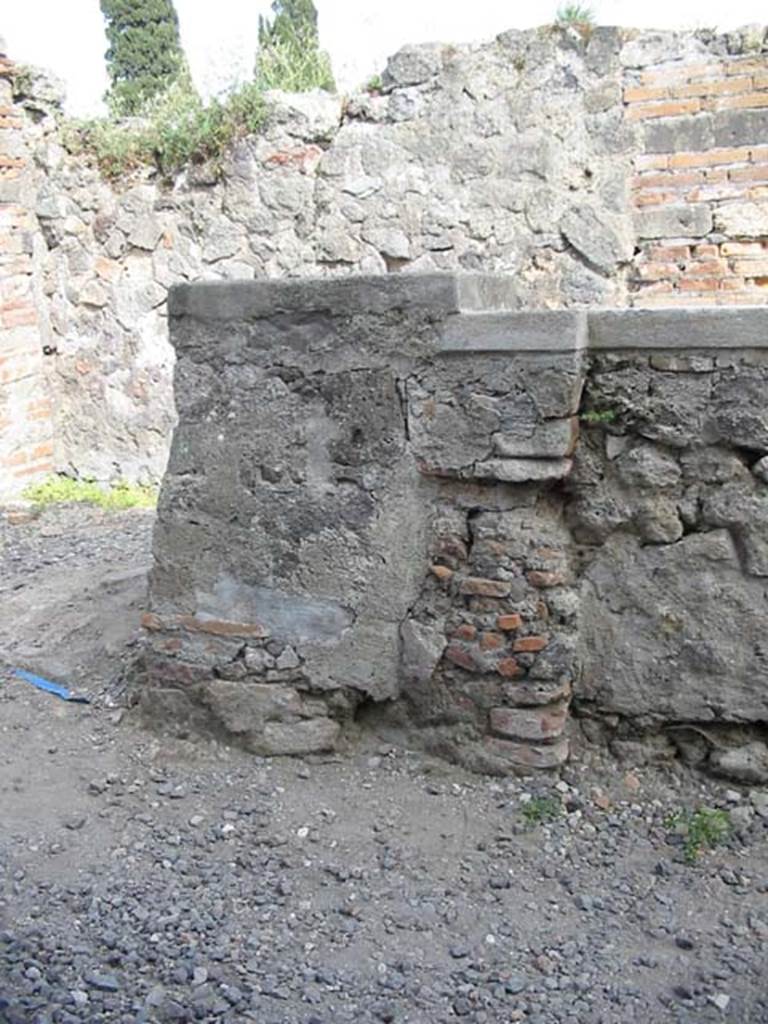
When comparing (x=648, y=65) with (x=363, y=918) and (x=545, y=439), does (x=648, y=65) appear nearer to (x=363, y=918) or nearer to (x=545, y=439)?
(x=545, y=439)

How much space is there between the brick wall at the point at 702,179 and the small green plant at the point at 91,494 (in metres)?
3.51

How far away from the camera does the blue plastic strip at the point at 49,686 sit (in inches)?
148

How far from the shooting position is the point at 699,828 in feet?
9.49

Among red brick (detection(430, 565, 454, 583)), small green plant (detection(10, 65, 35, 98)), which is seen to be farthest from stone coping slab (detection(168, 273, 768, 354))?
small green plant (detection(10, 65, 35, 98))

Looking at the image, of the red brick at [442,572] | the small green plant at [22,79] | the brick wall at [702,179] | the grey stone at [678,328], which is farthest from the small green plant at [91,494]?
the grey stone at [678,328]

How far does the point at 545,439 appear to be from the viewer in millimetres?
2949

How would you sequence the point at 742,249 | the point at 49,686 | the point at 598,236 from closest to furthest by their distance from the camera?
the point at 49,686
the point at 742,249
the point at 598,236

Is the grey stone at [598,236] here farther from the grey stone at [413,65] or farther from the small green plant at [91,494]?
the small green plant at [91,494]

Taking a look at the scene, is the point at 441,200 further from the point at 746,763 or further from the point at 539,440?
the point at 746,763

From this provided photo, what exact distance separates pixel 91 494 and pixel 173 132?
2.47 metres

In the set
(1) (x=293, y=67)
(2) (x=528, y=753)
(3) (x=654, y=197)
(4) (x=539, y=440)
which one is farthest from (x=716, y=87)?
(2) (x=528, y=753)

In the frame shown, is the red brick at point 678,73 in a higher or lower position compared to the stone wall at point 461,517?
higher

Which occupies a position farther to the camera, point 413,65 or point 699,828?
point 413,65

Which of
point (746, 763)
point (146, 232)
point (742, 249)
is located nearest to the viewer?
point (746, 763)
